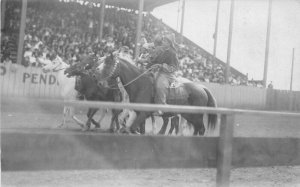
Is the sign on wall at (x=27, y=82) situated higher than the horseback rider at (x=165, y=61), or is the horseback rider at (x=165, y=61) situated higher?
the horseback rider at (x=165, y=61)

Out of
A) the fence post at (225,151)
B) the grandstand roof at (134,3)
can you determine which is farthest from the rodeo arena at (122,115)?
the grandstand roof at (134,3)

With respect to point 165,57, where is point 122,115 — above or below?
below

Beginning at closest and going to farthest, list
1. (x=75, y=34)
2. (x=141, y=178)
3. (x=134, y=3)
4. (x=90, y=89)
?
1. (x=141, y=178)
2. (x=90, y=89)
3. (x=75, y=34)
4. (x=134, y=3)

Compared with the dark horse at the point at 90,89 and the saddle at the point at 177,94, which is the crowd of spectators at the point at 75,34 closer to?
the dark horse at the point at 90,89

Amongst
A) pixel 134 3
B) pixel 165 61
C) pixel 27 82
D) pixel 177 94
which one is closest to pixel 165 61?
pixel 165 61

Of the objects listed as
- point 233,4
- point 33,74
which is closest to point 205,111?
point 33,74

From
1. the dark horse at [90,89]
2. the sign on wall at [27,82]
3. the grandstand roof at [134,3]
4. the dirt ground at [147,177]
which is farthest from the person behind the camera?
the grandstand roof at [134,3]

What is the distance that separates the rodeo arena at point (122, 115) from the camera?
3.21 meters

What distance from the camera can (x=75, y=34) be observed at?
2095cm

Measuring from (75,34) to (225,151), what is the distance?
18.1 meters

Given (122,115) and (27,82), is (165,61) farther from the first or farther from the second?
(27,82)

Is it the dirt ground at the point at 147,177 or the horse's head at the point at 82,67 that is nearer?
the dirt ground at the point at 147,177

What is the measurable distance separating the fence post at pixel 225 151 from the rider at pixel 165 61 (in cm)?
539

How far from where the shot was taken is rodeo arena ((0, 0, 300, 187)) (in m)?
3.21
